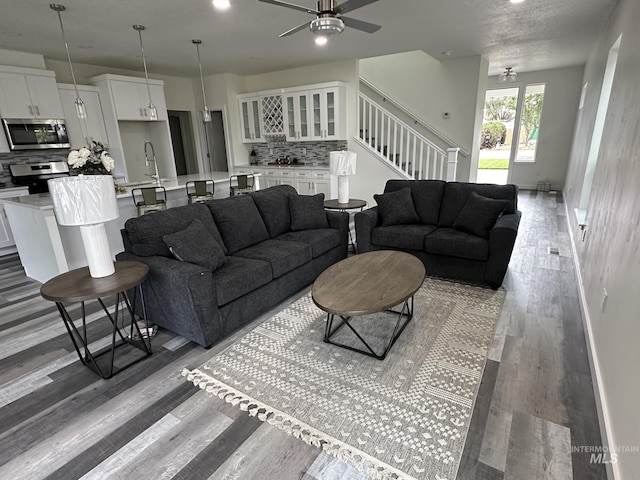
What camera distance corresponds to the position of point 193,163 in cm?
845

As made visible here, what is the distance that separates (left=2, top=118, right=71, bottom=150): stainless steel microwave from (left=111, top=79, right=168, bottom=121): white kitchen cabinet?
0.92 metres

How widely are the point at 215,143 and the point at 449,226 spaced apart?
6.51 m

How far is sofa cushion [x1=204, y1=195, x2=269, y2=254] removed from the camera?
3.20 metres

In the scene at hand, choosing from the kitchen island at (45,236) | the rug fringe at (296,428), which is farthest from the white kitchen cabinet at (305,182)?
the rug fringe at (296,428)

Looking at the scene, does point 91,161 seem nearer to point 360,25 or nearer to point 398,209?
point 360,25

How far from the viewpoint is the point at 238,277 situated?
8.57ft

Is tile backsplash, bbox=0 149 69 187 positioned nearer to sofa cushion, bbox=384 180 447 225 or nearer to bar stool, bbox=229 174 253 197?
bar stool, bbox=229 174 253 197

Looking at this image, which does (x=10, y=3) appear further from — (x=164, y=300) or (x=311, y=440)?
(x=311, y=440)

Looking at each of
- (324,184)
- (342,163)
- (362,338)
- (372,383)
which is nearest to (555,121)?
(324,184)

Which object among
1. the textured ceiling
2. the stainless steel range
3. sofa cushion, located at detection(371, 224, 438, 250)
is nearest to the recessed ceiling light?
the textured ceiling

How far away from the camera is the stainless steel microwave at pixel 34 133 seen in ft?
16.1

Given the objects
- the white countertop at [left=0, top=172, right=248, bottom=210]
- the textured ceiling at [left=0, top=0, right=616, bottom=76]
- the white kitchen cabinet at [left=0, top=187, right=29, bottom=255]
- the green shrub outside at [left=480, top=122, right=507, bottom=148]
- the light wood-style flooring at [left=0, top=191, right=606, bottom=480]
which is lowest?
the light wood-style flooring at [left=0, top=191, right=606, bottom=480]

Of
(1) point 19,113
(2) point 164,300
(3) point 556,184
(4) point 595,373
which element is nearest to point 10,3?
(1) point 19,113

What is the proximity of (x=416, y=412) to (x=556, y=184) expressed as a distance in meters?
8.58
